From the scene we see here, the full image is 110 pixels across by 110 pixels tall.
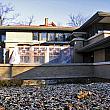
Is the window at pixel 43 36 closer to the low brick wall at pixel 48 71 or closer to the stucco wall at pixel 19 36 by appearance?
the stucco wall at pixel 19 36

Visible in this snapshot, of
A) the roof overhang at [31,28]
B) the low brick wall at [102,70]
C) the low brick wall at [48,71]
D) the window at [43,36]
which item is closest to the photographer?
the low brick wall at [102,70]

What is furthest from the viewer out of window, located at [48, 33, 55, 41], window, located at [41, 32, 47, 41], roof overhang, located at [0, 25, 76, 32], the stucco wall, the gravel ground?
window, located at [48, 33, 55, 41]

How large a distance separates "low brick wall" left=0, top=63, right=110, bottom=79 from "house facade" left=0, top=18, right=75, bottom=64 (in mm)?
6891

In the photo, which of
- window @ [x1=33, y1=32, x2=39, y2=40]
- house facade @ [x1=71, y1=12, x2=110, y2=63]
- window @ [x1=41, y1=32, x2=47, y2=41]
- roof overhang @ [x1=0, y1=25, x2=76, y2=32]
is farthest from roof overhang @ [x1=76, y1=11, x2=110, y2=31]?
window @ [x1=33, y1=32, x2=39, y2=40]

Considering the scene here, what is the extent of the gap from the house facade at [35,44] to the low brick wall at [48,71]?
689 centimetres

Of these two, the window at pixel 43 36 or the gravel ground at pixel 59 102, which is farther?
the window at pixel 43 36

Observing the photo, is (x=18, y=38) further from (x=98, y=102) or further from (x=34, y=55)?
(x=98, y=102)

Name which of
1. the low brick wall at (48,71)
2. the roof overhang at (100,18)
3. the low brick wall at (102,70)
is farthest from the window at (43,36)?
the low brick wall at (102,70)

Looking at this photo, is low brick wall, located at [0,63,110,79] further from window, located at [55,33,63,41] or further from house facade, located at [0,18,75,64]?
window, located at [55,33,63,41]

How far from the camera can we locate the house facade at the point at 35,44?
107 feet

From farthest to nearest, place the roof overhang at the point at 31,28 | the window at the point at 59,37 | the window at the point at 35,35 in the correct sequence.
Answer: the window at the point at 59,37 < the window at the point at 35,35 < the roof overhang at the point at 31,28

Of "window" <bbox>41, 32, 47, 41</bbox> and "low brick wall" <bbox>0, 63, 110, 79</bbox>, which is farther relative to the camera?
"window" <bbox>41, 32, 47, 41</bbox>

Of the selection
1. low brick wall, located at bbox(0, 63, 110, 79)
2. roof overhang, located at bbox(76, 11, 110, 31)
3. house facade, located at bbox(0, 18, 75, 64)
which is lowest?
low brick wall, located at bbox(0, 63, 110, 79)

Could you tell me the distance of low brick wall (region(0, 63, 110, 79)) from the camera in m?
24.9
